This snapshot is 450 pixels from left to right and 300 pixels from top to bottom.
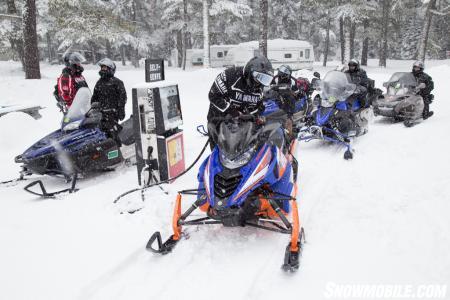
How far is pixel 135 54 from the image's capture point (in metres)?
34.6

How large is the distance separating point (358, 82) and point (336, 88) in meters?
1.36

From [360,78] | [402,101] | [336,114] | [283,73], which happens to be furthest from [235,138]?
[402,101]

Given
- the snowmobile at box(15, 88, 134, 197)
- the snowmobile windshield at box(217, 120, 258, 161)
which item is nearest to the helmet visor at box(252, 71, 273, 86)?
the snowmobile windshield at box(217, 120, 258, 161)

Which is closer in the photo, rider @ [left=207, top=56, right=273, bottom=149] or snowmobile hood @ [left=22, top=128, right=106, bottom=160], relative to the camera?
rider @ [left=207, top=56, right=273, bottom=149]

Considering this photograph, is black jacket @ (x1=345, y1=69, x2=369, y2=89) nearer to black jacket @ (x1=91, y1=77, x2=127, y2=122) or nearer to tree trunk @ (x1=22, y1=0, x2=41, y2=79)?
black jacket @ (x1=91, y1=77, x2=127, y2=122)

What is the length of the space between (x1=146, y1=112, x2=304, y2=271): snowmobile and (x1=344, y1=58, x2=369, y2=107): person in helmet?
460 cm

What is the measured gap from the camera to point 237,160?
359 centimetres

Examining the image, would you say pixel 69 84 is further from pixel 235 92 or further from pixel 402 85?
pixel 402 85

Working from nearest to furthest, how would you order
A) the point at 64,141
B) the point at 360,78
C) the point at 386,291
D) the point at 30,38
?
the point at 386,291 < the point at 64,141 < the point at 360,78 < the point at 30,38

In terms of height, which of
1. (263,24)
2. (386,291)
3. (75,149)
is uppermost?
(263,24)

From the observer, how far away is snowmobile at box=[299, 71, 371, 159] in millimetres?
7277

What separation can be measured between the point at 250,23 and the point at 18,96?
2845cm

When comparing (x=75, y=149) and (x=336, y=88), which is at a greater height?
(x=336, y=88)

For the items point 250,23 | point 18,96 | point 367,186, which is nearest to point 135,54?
point 250,23
